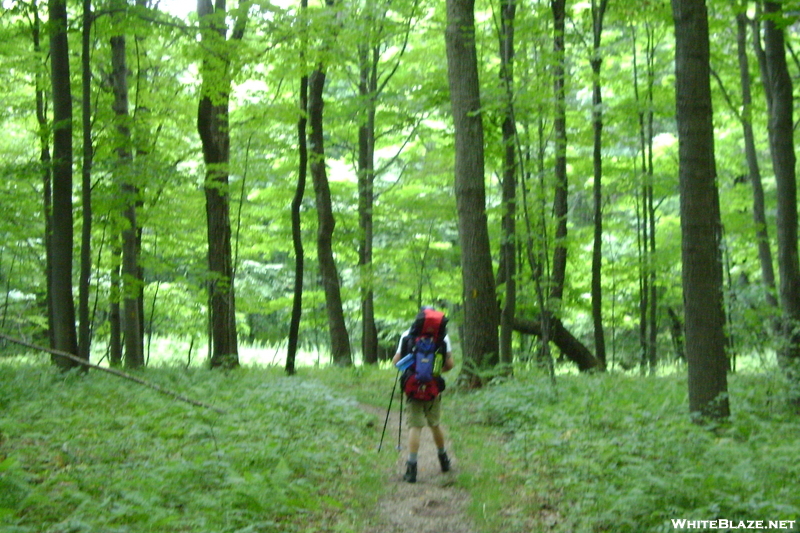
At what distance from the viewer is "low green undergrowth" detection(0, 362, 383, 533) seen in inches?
189

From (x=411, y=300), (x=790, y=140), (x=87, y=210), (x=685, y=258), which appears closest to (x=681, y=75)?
(x=685, y=258)

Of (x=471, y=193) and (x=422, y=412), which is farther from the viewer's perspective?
(x=471, y=193)

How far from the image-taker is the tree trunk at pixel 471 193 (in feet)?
39.4

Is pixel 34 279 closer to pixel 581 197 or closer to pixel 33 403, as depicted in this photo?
pixel 33 403

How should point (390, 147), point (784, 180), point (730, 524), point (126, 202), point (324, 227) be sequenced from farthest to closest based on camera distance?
point (390, 147) → point (324, 227) → point (126, 202) → point (784, 180) → point (730, 524)

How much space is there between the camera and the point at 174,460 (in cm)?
607

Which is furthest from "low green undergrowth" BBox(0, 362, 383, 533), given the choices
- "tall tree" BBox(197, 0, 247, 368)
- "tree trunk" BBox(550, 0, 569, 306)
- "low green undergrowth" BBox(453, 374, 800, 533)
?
"tree trunk" BBox(550, 0, 569, 306)

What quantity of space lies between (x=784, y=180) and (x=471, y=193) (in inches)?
187

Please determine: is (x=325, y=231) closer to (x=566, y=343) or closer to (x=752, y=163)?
(x=566, y=343)

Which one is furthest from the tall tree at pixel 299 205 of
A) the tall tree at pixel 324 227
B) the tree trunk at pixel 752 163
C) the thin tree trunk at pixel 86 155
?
the tree trunk at pixel 752 163

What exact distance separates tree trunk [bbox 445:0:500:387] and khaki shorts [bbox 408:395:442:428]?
4844mm

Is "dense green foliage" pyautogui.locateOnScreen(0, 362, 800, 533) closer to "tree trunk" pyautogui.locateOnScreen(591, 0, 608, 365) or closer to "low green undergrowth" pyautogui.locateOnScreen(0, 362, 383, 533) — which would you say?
"low green undergrowth" pyautogui.locateOnScreen(0, 362, 383, 533)

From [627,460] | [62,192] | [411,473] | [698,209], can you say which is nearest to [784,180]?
[698,209]

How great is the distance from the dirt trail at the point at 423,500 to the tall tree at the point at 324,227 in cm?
908
